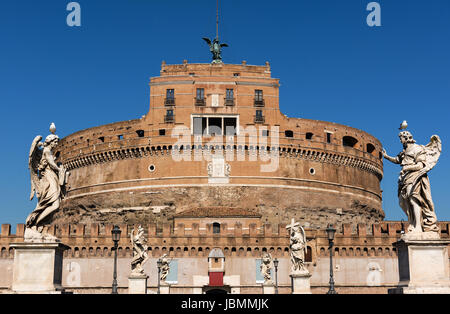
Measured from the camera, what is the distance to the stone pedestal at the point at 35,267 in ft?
28.3

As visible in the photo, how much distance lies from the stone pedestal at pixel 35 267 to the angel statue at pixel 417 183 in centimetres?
526

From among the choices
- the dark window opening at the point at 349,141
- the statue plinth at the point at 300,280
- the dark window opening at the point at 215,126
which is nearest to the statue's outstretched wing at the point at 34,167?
the statue plinth at the point at 300,280

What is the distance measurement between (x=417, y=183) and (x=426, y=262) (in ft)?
3.79

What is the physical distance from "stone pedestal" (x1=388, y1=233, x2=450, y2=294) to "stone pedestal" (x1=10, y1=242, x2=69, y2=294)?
16.7 ft

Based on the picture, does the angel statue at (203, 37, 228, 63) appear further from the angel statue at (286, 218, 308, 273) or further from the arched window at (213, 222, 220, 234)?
the angel statue at (286, 218, 308, 273)

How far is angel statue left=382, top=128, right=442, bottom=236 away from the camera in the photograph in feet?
28.8

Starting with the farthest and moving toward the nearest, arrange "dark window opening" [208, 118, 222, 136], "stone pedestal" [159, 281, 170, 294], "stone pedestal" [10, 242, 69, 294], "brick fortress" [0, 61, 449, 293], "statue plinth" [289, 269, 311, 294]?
"dark window opening" [208, 118, 222, 136], "brick fortress" [0, 61, 449, 293], "stone pedestal" [159, 281, 170, 294], "statue plinth" [289, 269, 311, 294], "stone pedestal" [10, 242, 69, 294]

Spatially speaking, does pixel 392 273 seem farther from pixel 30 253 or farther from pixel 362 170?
pixel 30 253

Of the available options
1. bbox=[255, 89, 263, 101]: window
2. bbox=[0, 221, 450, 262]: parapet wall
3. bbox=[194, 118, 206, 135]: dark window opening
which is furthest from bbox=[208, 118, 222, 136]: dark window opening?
bbox=[0, 221, 450, 262]: parapet wall

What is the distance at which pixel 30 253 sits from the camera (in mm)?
8680
